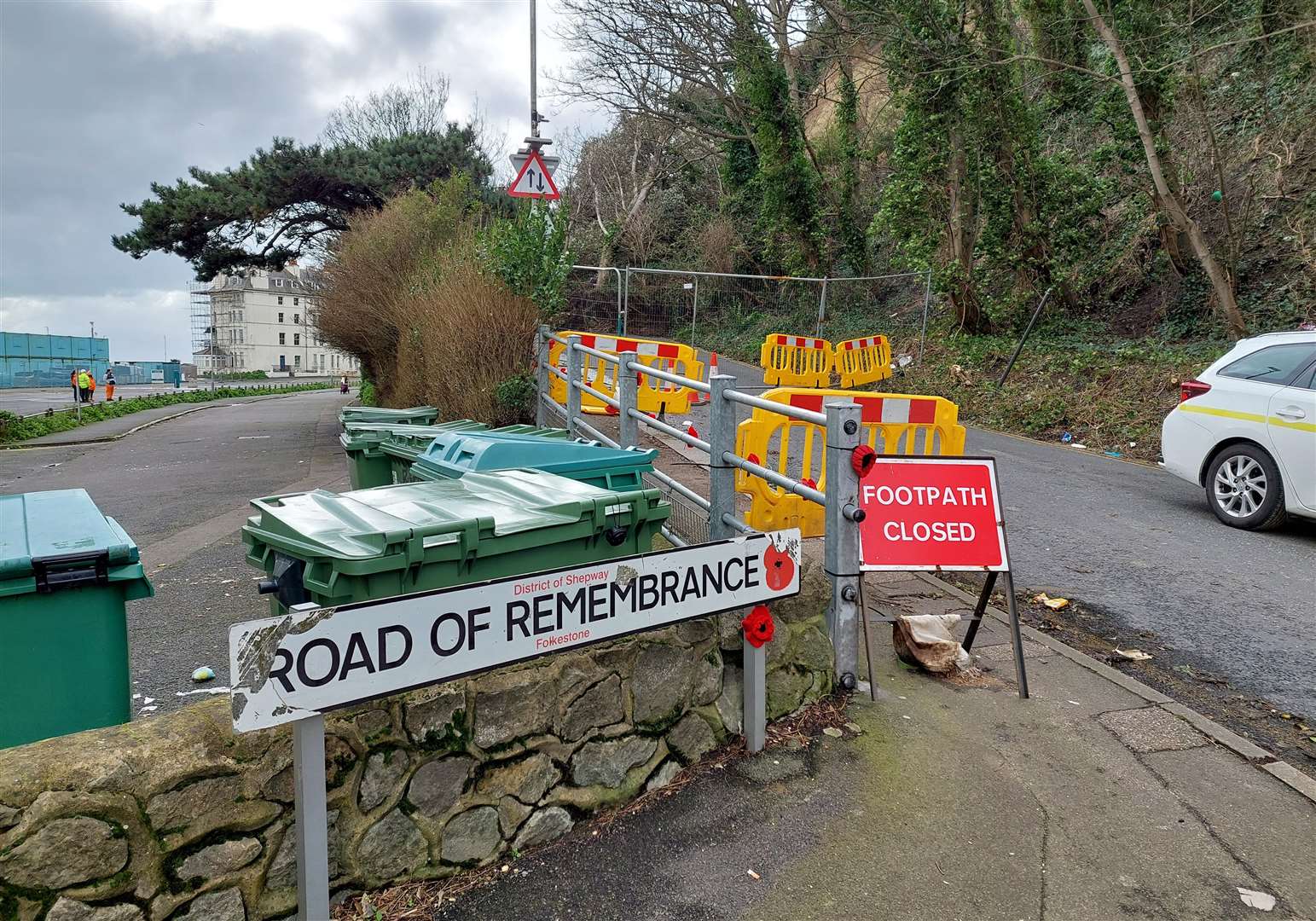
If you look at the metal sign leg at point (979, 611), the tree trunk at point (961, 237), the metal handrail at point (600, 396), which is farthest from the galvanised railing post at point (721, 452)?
the tree trunk at point (961, 237)

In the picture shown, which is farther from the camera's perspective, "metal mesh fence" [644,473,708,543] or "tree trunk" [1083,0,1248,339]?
"tree trunk" [1083,0,1248,339]

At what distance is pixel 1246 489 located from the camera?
23.4ft

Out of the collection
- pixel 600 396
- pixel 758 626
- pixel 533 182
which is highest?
pixel 533 182

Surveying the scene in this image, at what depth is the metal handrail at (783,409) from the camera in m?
3.62

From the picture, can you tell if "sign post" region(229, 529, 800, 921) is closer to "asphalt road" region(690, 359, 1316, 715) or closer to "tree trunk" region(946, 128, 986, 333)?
"asphalt road" region(690, 359, 1316, 715)

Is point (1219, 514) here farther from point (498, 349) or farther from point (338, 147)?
point (338, 147)

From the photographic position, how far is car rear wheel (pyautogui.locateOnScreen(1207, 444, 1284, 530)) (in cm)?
689

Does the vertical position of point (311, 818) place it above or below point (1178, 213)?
below

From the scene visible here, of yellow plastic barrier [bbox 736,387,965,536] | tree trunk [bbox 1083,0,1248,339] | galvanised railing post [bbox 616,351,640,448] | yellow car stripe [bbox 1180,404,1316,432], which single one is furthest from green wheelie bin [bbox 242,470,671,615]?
tree trunk [bbox 1083,0,1248,339]

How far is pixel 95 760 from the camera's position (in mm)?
2113

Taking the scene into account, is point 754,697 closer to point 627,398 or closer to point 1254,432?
point 627,398

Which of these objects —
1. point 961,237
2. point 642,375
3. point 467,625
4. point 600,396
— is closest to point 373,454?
point 600,396

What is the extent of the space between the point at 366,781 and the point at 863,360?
15908mm

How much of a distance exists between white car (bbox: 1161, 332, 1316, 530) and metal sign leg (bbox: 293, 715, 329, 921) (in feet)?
24.2
